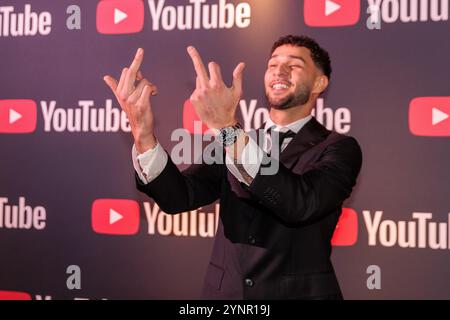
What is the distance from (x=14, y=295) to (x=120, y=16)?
1.56 meters

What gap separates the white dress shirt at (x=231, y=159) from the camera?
51.6 inches

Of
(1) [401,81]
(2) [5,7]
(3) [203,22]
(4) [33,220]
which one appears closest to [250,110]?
(3) [203,22]

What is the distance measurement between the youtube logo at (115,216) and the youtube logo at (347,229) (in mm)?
996

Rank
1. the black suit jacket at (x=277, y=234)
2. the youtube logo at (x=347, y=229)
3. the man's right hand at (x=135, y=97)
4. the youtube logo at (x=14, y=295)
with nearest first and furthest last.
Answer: the man's right hand at (x=135, y=97), the black suit jacket at (x=277, y=234), the youtube logo at (x=347, y=229), the youtube logo at (x=14, y=295)

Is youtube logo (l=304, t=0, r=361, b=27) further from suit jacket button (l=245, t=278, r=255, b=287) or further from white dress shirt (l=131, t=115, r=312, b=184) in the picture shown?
suit jacket button (l=245, t=278, r=255, b=287)

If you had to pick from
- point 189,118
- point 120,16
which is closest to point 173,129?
point 189,118

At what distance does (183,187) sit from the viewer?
1.69 m

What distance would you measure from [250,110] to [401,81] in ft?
2.28

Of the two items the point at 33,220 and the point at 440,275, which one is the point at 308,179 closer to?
the point at 440,275

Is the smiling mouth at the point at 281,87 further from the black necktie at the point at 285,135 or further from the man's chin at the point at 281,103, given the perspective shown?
the black necktie at the point at 285,135

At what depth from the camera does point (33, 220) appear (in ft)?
8.93

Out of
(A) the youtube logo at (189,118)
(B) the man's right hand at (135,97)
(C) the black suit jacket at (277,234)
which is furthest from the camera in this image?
(A) the youtube logo at (189,118)

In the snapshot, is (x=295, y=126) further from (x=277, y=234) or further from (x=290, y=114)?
(x=277, y=234)

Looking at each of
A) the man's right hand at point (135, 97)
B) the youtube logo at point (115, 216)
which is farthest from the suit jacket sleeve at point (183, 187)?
the youtube logo at point (115, 216)
